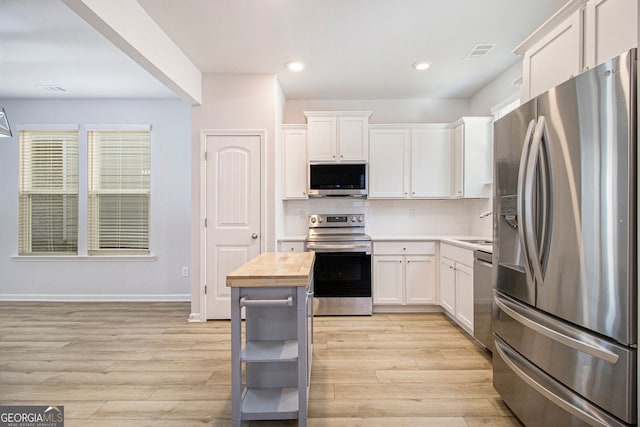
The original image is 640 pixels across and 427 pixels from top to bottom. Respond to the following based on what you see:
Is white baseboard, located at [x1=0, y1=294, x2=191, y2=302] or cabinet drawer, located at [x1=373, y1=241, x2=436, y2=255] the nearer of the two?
cabinet drawer, located at [x1=373, y1=241, x2=436, y2=255]

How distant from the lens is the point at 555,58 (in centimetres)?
170

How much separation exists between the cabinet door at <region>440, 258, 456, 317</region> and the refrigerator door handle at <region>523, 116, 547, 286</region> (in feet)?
5.82

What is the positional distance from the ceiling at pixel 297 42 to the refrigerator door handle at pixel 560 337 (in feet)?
6.82

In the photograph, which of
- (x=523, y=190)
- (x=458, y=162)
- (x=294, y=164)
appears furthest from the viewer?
(x=294, y=164)

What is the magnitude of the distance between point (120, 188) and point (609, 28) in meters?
4.82

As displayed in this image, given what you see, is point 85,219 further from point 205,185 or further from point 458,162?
point 458,162

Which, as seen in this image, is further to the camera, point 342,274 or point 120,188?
point 120,188

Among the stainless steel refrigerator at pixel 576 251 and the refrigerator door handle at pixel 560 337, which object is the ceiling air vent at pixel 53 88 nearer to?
the stainless steel refrigerator at pixel 576 251

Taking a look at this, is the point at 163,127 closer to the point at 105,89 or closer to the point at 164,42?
the point at 105,89

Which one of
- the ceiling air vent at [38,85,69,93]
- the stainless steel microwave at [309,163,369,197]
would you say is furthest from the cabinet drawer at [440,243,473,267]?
the ceiling air vent at [38,85,69,93]

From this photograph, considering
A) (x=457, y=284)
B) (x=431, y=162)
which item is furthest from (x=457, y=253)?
(x=431, y=162)

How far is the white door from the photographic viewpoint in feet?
11.2

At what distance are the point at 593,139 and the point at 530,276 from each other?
2.25ft

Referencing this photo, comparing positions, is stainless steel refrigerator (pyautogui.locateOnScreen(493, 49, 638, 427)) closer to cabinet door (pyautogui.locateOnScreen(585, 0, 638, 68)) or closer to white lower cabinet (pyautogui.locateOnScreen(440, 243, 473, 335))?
cabinet door (pyautogui.locateOnScreen(585, 0, 638, 68))
